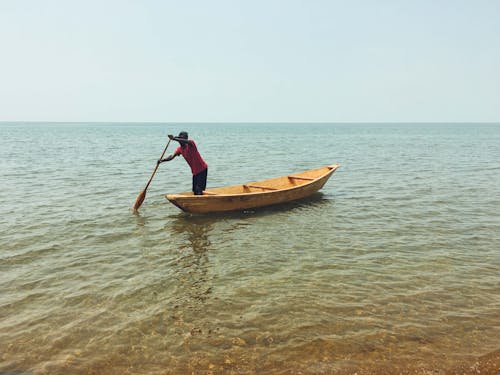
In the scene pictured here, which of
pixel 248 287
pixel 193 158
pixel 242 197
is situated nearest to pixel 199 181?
pixel 193 158

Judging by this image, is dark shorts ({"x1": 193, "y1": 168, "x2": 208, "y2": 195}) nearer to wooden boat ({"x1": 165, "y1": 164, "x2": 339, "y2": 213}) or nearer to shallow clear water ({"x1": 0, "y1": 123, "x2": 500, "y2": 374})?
wooden boat ({"x1": 165, "y1": 164, "x2": 339, "y2": 213})

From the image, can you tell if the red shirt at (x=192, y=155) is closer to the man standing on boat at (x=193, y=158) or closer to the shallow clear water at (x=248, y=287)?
the man standing on boat at (x=193, y=158)

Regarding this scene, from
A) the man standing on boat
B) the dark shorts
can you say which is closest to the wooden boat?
the dark shorts

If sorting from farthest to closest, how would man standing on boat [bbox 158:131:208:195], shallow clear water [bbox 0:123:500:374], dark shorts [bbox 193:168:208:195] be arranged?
dark shorts [bbox 193:168:208:195], man standing on boat [bbox 158:131:208:195], shallow clear water [bbox 0:123:500:374]

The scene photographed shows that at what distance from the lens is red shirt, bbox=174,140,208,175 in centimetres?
1156

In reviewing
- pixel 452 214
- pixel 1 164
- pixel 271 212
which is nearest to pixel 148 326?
pixel 271 212

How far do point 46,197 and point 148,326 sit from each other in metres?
11.9

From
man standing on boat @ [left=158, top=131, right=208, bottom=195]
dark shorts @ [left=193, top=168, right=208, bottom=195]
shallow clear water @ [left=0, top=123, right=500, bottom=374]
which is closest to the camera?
shallow clear water @ [left=0, top=123, right=500, bottom=374]

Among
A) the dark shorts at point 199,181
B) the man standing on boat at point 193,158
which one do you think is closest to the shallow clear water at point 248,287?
the dark shorts at point 199,181

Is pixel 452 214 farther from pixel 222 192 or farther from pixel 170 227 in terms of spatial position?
pixel 170 227

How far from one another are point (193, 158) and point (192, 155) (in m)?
0.11

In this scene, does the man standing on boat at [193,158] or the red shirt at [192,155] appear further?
the red shirt at [192,155]

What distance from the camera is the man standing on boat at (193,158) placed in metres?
11.4

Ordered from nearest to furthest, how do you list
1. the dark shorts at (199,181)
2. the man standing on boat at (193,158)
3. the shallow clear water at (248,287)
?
the shallow clear water at (248,287)
the man standing on boat at (193,158)
the dark shorts at (199,181)
